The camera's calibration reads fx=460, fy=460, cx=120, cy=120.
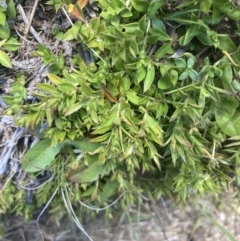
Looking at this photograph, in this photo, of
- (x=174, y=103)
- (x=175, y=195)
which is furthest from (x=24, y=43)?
(x=175, y=195)

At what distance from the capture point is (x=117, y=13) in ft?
3.24

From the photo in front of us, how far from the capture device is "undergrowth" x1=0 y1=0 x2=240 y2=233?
1.00 meters

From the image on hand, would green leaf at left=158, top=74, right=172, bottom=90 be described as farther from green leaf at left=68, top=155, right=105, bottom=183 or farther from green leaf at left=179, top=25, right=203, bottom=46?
green leaf at left=68, top=155, right=105, bottom=183

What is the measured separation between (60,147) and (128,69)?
289mm

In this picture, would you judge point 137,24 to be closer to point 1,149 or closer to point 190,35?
point 190,35

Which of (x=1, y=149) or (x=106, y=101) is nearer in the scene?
(x=106, y=101)

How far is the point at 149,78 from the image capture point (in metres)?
1.02

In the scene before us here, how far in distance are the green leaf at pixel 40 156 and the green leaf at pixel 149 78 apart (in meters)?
0.30

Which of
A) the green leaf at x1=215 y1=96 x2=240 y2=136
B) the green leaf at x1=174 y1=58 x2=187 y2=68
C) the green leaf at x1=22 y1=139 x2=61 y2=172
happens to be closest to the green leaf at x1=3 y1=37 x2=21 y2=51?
the green leaf at x1=22 y1=139 x2=61 y2=172

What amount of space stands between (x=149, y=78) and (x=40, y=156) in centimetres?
37

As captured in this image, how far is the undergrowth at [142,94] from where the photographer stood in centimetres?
100

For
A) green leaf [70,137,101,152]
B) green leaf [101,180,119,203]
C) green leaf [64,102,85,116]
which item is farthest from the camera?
green leaf [101,180,119,203]

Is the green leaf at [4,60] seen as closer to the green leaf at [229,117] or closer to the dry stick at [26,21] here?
the dry stick at [26,21]

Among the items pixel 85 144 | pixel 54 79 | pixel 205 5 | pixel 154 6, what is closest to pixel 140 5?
pixel 154 6
